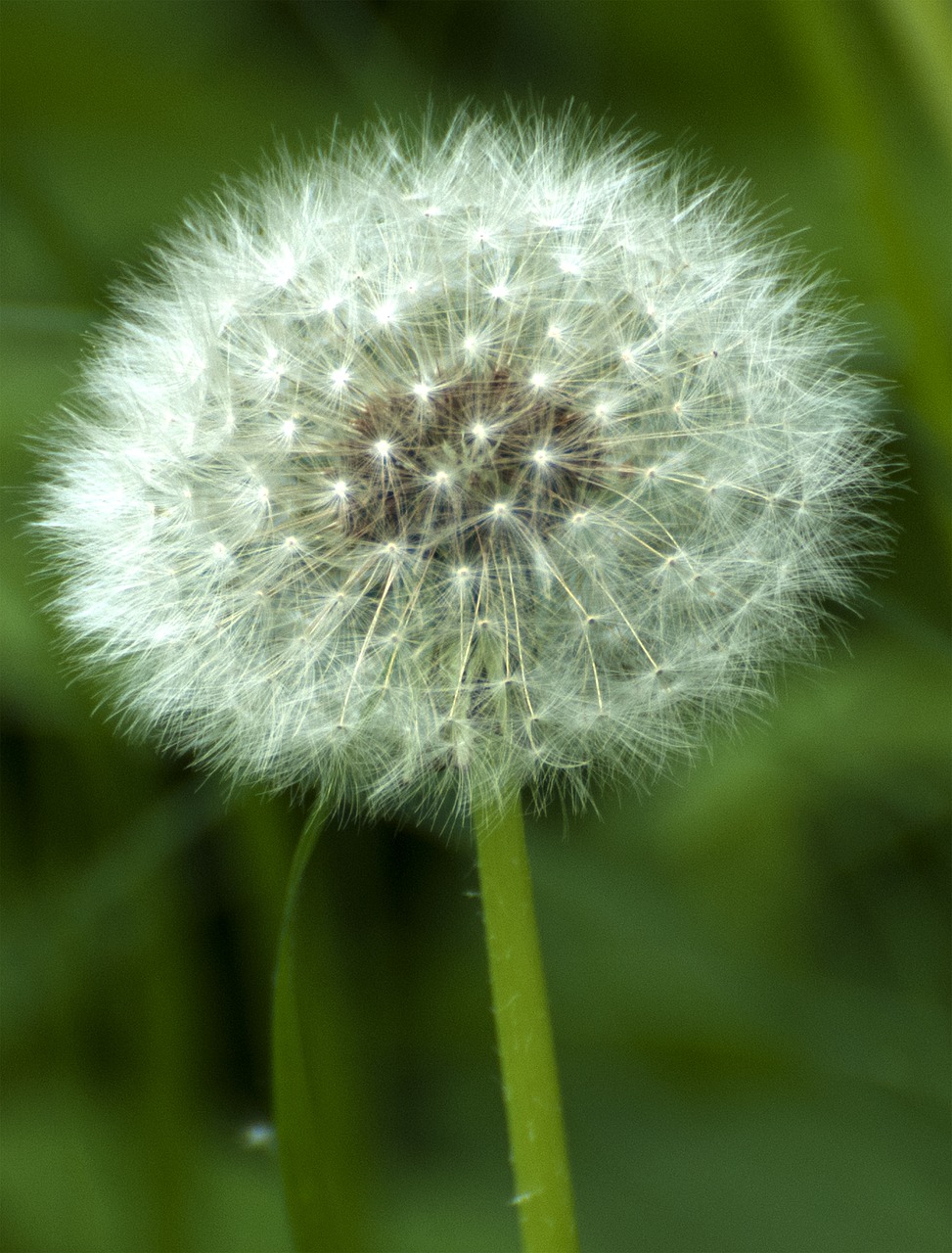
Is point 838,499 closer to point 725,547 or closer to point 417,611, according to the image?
point 725,547

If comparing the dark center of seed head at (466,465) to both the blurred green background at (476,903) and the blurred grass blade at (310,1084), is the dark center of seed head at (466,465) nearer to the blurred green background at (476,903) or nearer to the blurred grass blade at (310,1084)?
the blurred grass blade at (310,1084)

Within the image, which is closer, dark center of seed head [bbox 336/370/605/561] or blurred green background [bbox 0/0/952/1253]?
dark center of seed head [bbox 336/370/605/561]

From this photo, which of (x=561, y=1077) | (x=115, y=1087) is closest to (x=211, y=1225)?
(x=115, y=1087)

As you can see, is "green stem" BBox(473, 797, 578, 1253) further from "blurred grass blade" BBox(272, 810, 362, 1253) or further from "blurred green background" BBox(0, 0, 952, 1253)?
"blurred green background" BBox(0, 0, 952, 1253)

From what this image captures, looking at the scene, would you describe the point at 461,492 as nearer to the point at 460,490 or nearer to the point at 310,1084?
the point at 460,490

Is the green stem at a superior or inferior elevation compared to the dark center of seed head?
inferior

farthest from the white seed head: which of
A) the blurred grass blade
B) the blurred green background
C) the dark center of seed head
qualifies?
the blurred green background

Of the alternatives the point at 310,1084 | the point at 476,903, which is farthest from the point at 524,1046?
the point at 476,903
